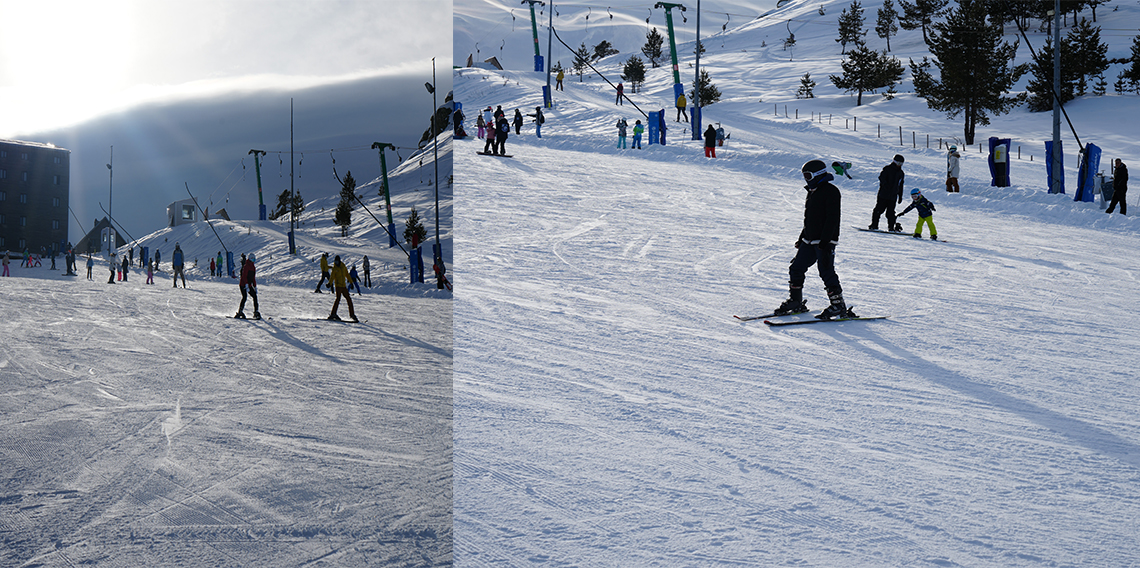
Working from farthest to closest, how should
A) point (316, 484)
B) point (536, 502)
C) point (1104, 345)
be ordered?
point (1104, 345)
point (316, 484)
point (536, 502)

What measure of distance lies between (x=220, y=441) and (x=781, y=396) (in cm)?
341

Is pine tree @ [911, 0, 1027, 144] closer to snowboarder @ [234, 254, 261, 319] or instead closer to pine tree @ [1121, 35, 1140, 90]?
pine tree @ [1121, 35, 1140, 90]

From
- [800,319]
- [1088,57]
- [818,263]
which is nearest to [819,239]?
[818,263]

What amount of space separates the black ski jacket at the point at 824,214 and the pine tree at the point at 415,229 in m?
9.01

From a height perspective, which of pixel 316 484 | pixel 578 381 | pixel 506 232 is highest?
pixel 506 232

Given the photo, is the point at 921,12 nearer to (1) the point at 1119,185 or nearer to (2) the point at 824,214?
(1) the point at 1119,185

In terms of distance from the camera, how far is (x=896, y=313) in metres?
7.30

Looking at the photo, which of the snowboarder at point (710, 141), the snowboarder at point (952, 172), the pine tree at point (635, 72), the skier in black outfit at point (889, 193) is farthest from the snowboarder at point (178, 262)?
the pine tree at point (635, 72)

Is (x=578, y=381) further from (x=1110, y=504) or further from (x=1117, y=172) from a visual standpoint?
(x=1117, y=172)

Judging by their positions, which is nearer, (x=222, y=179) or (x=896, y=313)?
(x=896, y=313)

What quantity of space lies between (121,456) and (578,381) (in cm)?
266

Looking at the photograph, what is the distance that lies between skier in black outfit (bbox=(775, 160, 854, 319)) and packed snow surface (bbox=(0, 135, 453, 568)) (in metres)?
3.21

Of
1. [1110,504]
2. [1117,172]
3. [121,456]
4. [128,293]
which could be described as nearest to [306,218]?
[128,293]

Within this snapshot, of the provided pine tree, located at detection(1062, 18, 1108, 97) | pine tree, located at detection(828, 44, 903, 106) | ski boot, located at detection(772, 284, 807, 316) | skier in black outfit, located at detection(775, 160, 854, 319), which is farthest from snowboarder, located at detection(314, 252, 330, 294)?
pine tree, located at detection(1062, 18, 1108, 97)
